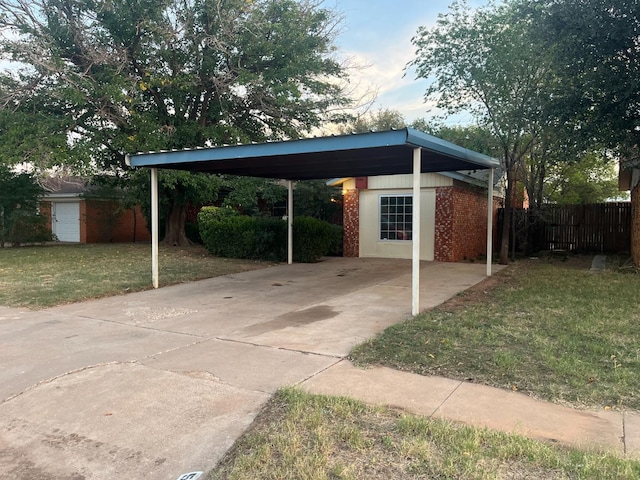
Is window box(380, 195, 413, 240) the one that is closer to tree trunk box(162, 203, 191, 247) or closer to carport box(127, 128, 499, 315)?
carport box(127, 128, 499, 315)

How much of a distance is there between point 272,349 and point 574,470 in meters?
3.32

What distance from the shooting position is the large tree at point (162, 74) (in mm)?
13555

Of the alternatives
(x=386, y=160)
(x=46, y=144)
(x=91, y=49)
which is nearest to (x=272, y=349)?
(x=386, y=160)

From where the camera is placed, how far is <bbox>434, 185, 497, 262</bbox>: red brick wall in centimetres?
1448

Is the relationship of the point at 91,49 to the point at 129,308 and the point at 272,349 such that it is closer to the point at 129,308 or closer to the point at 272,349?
→ the point at 129,308

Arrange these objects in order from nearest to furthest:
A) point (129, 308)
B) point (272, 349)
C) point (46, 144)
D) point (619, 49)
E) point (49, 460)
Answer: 1. point (49, 460)
2. point (272, 349)
3. point (129, 308)
4. point (619, 49)
5. point (46, 144)

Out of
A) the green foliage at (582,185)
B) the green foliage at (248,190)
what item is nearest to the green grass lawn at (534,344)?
the green foliage at (248,190)

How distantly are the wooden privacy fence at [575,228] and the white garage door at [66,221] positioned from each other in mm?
19472

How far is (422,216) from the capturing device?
15.0m

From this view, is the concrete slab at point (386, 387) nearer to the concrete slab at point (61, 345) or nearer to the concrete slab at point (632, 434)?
the concrete slab at point (632, 434)

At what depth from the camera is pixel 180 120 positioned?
52.8 feet

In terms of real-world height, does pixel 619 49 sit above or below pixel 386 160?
above

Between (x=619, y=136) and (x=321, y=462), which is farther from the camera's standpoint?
(x=619, y=136)

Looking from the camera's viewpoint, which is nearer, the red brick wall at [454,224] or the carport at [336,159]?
the carport at [336,159]
